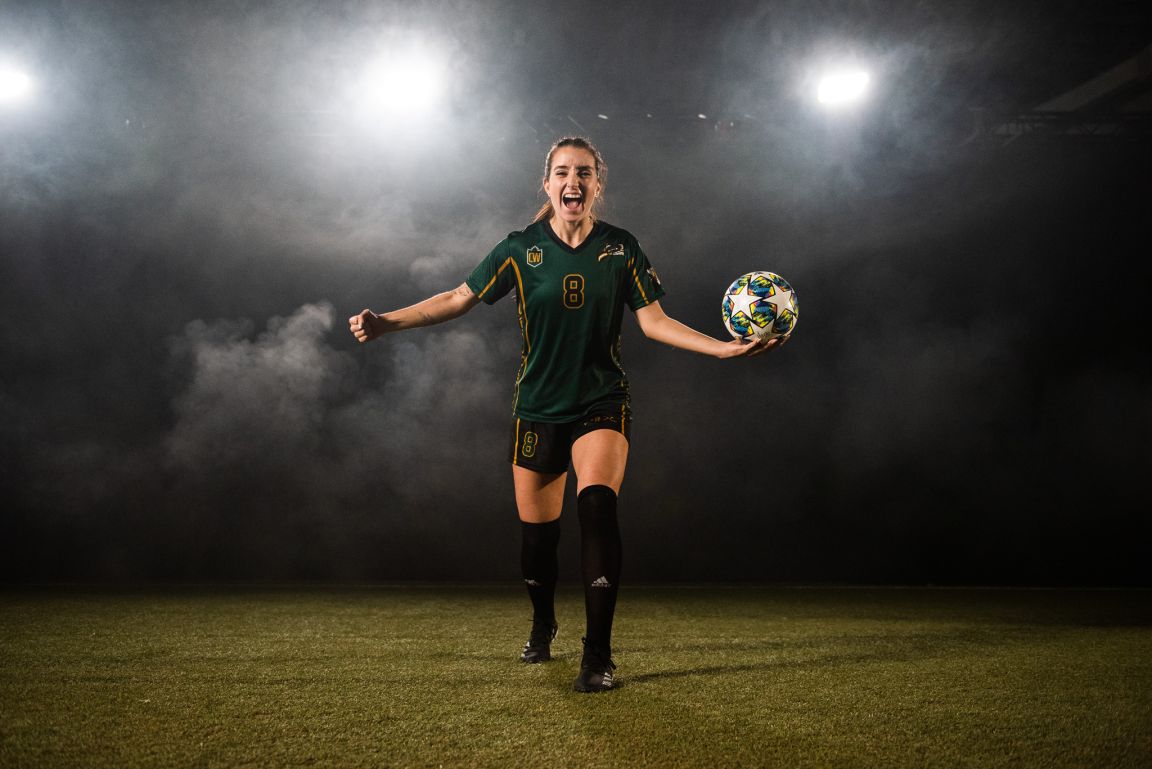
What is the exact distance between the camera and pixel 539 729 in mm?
1891

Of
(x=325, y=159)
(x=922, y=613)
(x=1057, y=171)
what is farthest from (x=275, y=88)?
(x=1057, y=171)

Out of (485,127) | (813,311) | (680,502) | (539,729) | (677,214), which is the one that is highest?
(485,127)

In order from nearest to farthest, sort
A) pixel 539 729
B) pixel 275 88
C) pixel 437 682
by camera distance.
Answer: pixel 539 729 → pixel 437 682 → pixel 275 88

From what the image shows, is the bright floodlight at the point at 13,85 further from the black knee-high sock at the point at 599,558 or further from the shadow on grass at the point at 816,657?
the shadow on grass at the point at 816,657

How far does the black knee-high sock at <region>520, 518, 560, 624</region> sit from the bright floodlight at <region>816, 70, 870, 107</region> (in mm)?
5016

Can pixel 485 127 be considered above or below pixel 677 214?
above

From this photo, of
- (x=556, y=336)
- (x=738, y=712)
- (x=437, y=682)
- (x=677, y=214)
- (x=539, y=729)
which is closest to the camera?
(x=539, y=729)

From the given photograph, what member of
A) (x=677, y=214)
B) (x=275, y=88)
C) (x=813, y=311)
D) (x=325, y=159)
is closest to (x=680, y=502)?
(x=813, y=311)

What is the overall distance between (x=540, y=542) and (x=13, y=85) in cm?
579

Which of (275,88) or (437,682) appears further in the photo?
(275,88)

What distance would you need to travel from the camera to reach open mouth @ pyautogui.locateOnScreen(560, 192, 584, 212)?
2717 mm

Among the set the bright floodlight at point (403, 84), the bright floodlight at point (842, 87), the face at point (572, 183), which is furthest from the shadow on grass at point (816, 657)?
the bright floodlight at point (403, 84)

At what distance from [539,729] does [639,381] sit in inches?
207

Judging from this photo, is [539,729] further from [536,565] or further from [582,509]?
[536,565]
